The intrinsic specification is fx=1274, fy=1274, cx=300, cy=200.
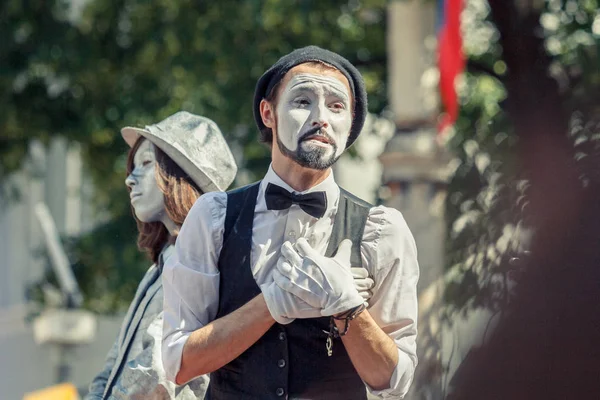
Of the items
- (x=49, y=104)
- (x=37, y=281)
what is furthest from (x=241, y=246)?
(x=37, y=281)

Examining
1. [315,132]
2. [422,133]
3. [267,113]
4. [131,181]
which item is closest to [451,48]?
[422,133]

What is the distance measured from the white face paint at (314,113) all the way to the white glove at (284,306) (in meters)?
0.30

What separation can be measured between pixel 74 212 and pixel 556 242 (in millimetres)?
19983

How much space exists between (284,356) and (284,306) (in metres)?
0.16

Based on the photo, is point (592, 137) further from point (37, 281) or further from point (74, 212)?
point (74, 212)

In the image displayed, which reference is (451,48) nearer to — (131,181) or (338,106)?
(131,181)

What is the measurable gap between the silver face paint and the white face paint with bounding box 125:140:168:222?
3.17ft

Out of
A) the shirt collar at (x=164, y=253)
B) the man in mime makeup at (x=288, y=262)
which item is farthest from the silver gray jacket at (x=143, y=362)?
the man in mime makeup at (x=288, y=262)

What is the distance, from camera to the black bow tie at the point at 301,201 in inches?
96.3

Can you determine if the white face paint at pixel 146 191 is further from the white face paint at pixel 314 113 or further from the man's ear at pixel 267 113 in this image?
the white face paint at pixel 314 113

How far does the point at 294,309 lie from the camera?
224cm

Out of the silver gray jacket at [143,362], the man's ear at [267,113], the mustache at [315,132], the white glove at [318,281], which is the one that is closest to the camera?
the white glove at [318,281]

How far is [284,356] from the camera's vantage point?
2.37 m

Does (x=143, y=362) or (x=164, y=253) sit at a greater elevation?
(x=164, y=253)
